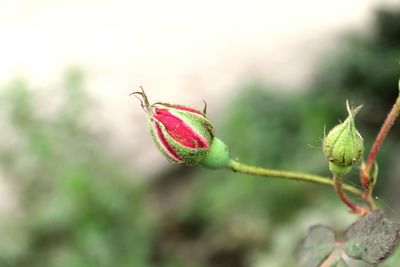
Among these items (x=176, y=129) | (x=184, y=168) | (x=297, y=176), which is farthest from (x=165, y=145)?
(x=184, y=168)

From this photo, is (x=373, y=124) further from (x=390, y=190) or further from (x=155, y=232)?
(x=155, y=232)

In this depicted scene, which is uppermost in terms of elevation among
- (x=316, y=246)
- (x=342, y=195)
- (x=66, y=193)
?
(x=342, y=195)

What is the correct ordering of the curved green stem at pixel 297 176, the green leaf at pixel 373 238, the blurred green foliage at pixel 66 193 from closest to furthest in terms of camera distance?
the green leaf at pixel 373 238, the curved green stem at pixel 297 176, the blurred green foliage at pixel 66 193

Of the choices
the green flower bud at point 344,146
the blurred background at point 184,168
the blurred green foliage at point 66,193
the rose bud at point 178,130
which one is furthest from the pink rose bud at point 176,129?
the blurred green foliage at point 66,193

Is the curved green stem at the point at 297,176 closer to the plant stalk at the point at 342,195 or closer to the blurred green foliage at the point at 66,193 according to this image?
the plant stalk at the point at 342,195

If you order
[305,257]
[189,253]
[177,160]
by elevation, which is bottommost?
[189,253]

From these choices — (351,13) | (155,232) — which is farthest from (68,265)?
(351,13)

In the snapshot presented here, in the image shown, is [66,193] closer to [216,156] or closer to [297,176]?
[216,156]
